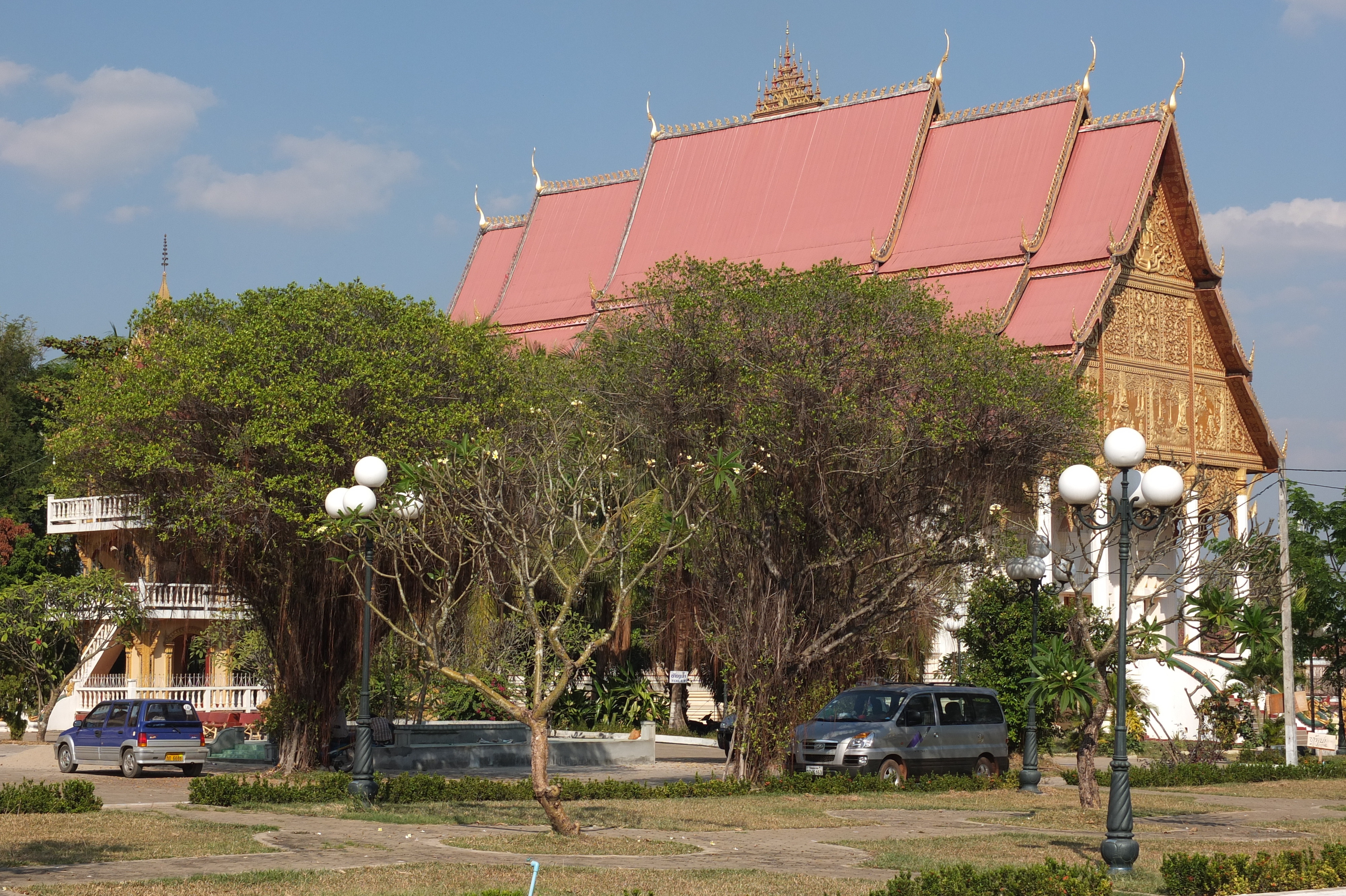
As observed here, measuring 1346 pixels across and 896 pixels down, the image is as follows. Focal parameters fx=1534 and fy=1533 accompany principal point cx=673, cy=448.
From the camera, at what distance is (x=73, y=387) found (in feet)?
77.9

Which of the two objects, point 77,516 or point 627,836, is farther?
point 77,516

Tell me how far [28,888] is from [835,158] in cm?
3965

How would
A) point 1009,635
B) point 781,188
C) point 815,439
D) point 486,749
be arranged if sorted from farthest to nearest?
point 781,188
point 1009,635
point 486,749
point 815,439

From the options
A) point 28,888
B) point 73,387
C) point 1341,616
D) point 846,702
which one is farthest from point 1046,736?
point 28,888

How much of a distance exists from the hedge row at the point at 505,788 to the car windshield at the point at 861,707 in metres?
1.19

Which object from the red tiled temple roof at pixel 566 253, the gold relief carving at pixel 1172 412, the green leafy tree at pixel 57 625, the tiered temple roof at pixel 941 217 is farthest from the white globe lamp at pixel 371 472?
the red tiled temple roof at pixel 566 253

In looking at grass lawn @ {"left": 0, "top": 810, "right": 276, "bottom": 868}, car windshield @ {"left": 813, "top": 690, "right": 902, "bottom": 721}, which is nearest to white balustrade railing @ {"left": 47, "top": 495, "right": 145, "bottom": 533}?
car windshield @ {"left": 813, "top": 690, "right": 902, "bottom": 721}

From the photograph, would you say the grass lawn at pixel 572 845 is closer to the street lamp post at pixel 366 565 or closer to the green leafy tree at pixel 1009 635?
the street lamp post at pixel 366 565

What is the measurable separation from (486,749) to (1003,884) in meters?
17.1

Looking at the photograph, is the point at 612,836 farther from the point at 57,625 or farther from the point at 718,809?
the point at 57,625

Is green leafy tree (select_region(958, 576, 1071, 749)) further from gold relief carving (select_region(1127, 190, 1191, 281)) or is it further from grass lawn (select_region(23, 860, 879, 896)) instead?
gold relief carving (select_region(1127, 190, 1191, 281))

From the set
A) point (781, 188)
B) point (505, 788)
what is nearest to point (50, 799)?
point (505, 788)

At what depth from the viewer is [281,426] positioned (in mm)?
21484

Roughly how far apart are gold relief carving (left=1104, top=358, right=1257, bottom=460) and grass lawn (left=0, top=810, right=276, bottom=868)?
2831 centimetres
